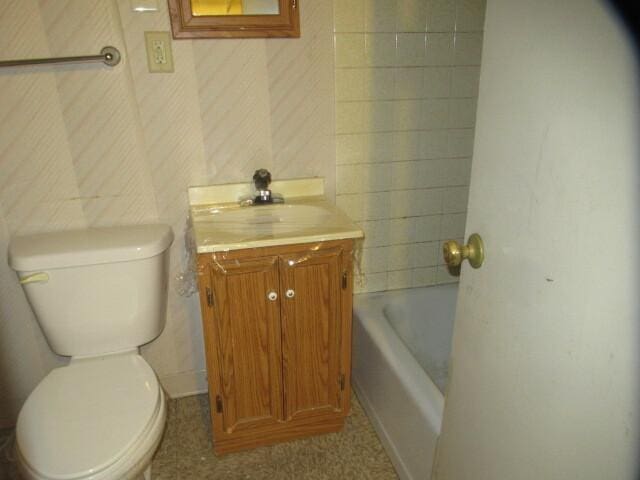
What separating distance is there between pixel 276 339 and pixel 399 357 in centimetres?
42

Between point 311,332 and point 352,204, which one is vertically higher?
point 352,204

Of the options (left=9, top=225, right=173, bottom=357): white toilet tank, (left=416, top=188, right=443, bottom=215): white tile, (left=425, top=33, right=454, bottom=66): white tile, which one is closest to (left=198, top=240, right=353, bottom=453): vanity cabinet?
(left=9, top=225, right=173, bottom=357): white toilet tank

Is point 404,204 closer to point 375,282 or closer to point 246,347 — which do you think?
point 375,282

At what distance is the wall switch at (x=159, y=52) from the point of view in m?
1.30

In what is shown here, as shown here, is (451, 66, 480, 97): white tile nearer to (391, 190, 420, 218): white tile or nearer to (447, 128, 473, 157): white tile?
(447, 128, 473, 157): white tile

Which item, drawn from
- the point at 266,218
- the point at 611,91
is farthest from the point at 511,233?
the point at 266,218

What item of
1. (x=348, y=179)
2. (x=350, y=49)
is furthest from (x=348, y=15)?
(x=348, y=179)

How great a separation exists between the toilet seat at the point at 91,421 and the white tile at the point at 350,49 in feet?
3.92

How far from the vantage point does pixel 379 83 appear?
1514 millimetres

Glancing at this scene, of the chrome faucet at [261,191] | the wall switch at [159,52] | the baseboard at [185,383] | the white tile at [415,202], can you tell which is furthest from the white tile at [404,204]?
the baseboard at [185,383]

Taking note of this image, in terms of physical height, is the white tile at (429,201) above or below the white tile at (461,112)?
below

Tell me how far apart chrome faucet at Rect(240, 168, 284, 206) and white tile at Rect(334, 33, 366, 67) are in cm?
46

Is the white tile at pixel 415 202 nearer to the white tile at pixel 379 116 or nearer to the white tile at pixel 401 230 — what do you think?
the white tile at pixel 401 230

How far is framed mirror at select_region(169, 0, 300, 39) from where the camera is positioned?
4.27 ft
